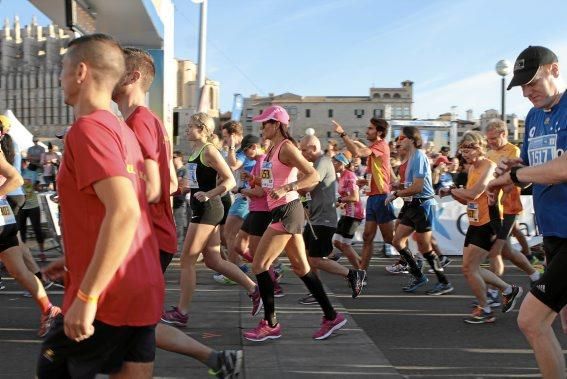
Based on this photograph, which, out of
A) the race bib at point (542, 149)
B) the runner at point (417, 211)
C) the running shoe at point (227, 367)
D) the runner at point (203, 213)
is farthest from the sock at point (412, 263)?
the running shoe at point (227, 367)

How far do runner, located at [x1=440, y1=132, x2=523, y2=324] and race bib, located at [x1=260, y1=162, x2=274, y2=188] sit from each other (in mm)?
1825

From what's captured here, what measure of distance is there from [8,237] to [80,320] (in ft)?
12.5

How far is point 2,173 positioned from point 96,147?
3762mm

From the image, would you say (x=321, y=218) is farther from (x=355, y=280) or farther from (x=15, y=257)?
(x=15, y=257)

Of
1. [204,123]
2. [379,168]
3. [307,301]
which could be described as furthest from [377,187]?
[204,123]

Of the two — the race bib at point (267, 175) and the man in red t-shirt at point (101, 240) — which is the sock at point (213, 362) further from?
the race bib at point (267, 175)

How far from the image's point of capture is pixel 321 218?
6.80 meters

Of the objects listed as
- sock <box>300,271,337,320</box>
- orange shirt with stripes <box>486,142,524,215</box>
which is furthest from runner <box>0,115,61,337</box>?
orange shirt with stripes <box>486,142,524,215</box>

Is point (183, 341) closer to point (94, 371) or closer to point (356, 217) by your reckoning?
point (94, 371)

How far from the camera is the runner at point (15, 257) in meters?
5.34

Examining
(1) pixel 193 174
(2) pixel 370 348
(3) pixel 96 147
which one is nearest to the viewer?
(3) pixel 96 147

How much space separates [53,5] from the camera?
37.9ft

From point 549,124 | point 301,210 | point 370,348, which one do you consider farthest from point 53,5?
point 549,124

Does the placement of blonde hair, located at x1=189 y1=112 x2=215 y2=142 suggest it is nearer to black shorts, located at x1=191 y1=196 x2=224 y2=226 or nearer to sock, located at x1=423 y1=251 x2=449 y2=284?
black shorts, located at x1=191 y1=196 x2=224 y2=226
